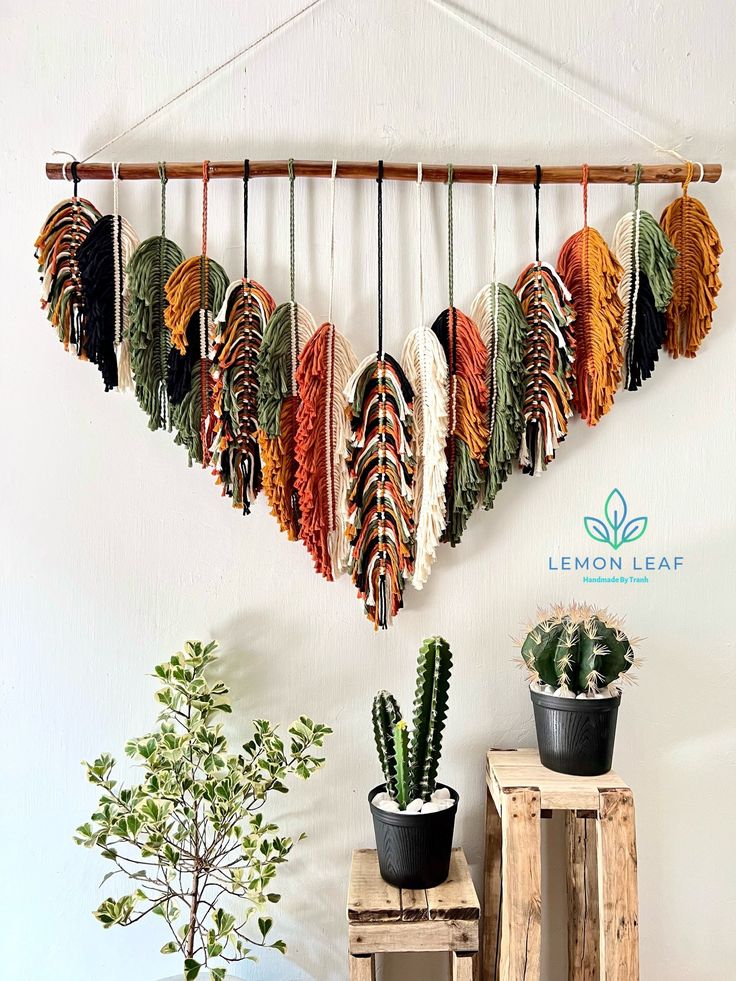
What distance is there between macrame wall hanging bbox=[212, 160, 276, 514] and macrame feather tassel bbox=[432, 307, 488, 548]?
307 millimetres

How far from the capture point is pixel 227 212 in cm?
136

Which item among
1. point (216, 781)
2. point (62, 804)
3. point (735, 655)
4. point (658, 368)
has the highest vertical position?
point (658, 368)

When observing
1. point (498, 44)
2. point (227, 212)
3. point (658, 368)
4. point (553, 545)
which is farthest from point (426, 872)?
point (498, 44)

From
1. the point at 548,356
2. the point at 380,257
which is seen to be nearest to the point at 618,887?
the point at 548,356

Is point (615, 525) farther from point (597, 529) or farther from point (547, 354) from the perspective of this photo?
point (547, 354)

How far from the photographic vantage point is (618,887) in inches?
43.6

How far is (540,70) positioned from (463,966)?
4.63ft

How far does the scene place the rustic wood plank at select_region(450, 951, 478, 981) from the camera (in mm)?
1120

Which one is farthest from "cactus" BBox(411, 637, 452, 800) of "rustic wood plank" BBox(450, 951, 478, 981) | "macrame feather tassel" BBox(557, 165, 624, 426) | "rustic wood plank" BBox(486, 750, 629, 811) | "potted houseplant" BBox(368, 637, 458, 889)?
"macrame feather tassel" BBox(557, 165, 624, 426)

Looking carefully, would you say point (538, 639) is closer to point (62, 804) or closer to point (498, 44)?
point (62, 804)

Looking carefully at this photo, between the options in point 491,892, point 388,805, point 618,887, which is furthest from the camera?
point 491,892

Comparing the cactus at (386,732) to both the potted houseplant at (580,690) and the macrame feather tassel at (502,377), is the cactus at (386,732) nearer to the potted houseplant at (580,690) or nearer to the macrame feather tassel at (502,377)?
the potted houseplant at (580,690)

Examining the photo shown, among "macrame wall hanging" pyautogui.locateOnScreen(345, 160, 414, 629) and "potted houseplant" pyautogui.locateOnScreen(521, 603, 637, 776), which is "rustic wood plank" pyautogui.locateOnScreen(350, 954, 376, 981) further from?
"macrame wall hanging" pyautogui.locateOnScreen(345, 160, 414, 629)

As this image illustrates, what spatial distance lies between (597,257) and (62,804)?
1276 mm
